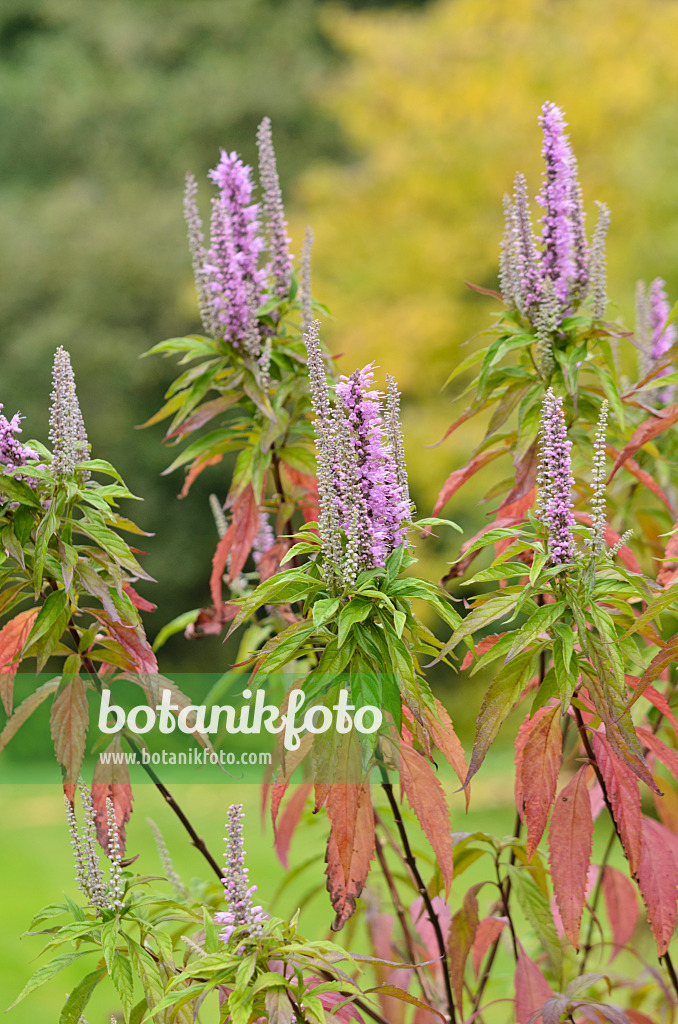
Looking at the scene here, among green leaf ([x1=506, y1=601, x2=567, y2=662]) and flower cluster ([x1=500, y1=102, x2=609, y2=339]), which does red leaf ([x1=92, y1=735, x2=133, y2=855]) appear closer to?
green leaf ([x1=506, y1=601, x2=567, y2=662])

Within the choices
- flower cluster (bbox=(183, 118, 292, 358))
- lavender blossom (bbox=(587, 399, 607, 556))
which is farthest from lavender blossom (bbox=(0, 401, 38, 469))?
lavender blossom (bbox=(587, 399, 607, 556))

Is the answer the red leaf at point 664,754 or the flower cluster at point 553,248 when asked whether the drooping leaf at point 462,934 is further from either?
the flower cluster at point 553,248

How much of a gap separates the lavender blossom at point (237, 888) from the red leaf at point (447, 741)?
0.34 m

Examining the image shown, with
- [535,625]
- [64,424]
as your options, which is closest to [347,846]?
[535,625]

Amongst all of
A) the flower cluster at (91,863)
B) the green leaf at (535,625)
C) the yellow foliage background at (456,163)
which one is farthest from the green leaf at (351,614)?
the yellow foliage background at (456,163)

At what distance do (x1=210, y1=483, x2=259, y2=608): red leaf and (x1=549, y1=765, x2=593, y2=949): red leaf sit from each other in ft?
2.56

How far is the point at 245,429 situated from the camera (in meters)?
2.07

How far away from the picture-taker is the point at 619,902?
2150 mm

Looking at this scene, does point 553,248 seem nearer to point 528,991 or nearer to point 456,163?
point 528,991

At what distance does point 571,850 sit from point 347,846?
13.5 inches

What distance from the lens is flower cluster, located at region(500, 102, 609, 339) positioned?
71.2 inches

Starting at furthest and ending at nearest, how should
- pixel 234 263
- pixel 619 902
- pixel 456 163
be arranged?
pixel 456 163 → pixel 619 902 → pixel 234 263

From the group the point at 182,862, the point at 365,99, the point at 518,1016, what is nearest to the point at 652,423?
the point at 518,1016

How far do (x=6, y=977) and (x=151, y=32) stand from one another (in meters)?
14.0
